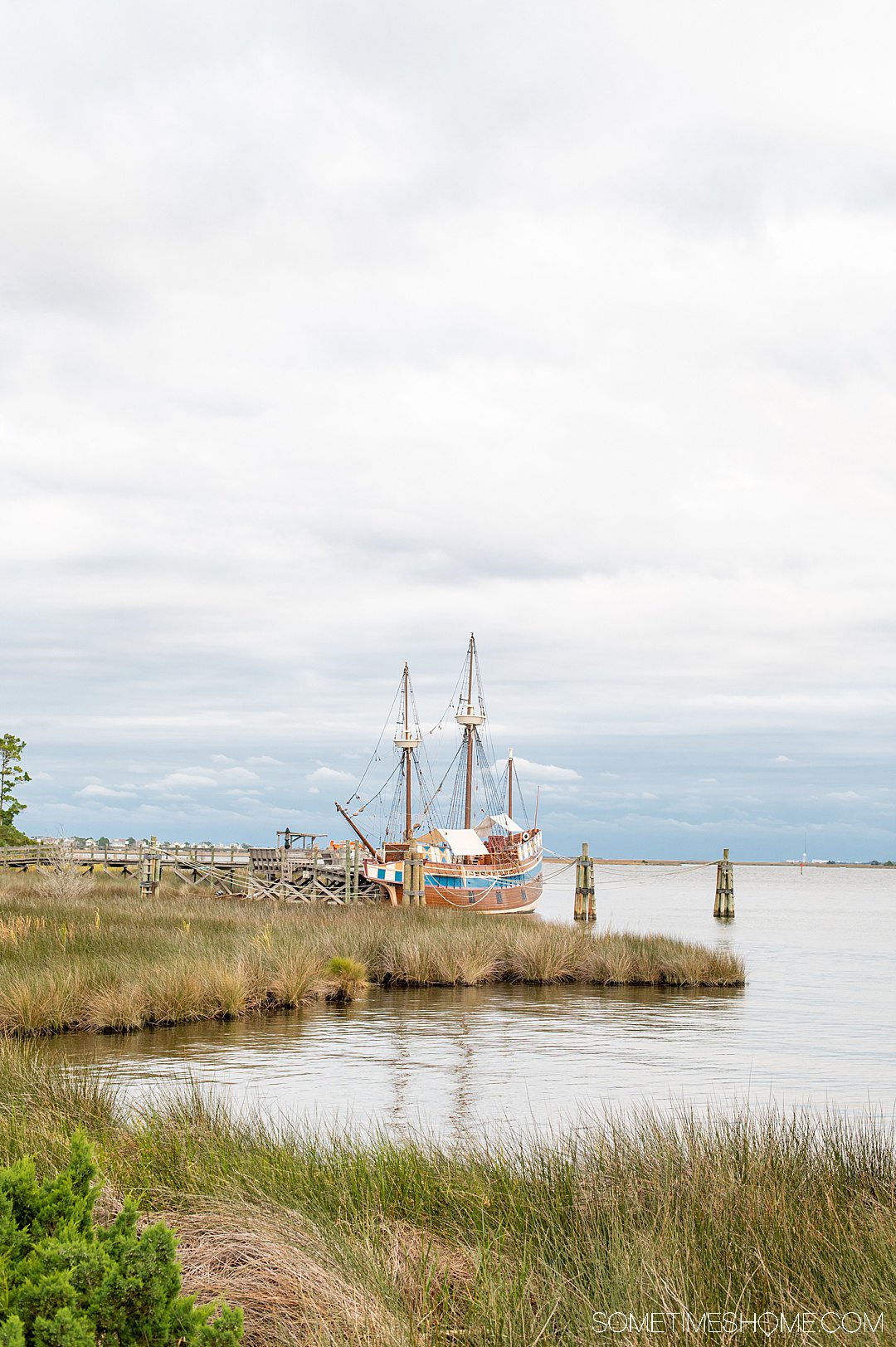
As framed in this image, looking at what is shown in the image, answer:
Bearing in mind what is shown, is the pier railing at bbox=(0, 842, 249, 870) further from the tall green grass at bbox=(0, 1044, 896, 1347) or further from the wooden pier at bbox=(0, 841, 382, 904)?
the tall green grass at bbox=(0, 1044, 896, 1347)

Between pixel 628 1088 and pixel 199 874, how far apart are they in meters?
40.3

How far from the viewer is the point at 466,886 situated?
59125mm

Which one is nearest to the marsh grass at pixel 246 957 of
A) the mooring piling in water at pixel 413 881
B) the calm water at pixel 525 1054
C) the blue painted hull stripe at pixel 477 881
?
the calm water at pixel 525 1054

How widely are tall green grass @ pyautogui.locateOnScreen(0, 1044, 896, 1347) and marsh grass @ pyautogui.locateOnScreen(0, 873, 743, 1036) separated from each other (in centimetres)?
949

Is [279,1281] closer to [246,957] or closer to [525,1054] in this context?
[525,1054]

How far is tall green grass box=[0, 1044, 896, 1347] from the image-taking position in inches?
196

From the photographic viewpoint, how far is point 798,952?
43188mm

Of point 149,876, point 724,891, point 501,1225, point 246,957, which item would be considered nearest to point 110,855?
point 149,876

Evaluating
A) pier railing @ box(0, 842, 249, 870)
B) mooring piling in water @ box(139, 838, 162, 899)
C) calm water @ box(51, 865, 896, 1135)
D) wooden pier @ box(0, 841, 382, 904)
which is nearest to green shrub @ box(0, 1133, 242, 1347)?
calm water @ box(51, 865, 896, 1135)

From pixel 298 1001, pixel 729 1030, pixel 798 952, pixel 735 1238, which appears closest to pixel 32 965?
pixel 298 1001

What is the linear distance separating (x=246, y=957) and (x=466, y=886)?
38091mm

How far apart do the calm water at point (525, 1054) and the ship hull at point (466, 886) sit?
2461cm

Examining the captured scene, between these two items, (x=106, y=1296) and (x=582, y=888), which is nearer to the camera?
(x=106, y=1296)

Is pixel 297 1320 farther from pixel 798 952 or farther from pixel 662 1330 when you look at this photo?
pixel 798 952
